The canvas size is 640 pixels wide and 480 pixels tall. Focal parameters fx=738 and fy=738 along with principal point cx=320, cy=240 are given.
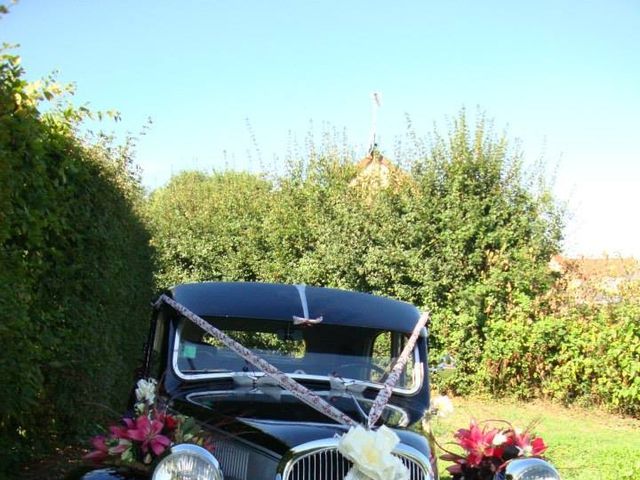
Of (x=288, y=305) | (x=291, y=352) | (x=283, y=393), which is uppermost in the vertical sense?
(x=288, y=305)

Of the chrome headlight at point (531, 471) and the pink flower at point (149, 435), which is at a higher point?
the pink flower at point (149, 435)

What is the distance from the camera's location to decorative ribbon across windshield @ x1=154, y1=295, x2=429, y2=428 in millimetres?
3344

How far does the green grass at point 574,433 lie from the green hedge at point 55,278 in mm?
3010

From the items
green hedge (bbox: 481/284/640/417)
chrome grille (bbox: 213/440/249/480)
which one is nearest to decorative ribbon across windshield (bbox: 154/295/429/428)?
chrome grille (bbox: 213/440/249/480)

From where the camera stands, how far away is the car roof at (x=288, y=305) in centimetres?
419

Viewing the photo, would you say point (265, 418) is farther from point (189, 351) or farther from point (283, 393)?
point (189, 351)

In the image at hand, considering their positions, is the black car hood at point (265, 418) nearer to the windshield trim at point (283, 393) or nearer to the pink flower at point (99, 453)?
the windshield trim at point (283, 393)

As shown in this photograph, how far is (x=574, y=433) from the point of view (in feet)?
29.0

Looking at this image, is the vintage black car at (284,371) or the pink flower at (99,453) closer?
the vintage black car at (284,371)

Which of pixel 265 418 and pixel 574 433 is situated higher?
pixel 265 418

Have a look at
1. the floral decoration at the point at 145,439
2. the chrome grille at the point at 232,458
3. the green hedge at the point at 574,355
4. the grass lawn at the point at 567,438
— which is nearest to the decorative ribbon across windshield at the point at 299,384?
the chrome grille at the point at 232,458

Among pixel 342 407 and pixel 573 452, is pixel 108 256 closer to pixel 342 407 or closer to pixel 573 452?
pixel 342 407

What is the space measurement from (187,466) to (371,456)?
2.38 ft

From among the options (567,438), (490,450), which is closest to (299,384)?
(490,450)
